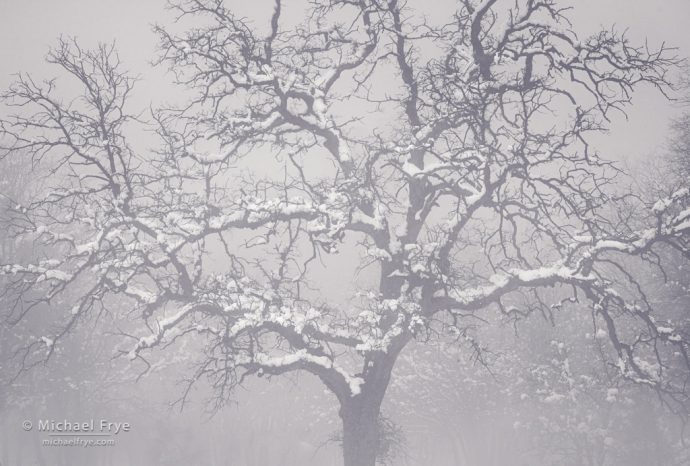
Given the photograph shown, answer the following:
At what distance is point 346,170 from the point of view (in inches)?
417

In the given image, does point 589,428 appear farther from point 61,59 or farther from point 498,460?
point 61,59

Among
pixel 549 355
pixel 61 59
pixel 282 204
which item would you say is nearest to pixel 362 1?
pixel 282 204

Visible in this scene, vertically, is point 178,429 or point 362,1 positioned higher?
point 362,1

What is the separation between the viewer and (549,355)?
88.9 feet

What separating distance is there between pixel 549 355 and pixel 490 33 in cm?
2215

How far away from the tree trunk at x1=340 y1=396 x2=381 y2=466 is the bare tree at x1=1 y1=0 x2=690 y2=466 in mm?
40

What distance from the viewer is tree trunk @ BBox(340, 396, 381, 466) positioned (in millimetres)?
9836
